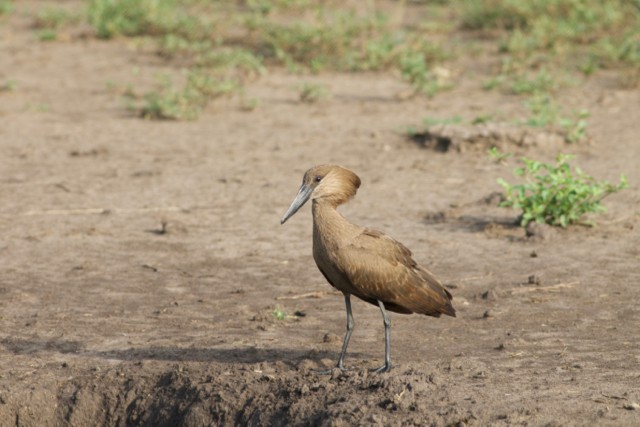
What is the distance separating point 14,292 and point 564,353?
11.6ft

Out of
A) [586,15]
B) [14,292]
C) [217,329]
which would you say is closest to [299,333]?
[217,329]

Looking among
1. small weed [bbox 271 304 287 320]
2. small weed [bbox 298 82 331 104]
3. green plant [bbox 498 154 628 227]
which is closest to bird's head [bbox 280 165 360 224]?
small weed [bbox 271 304 287 320]

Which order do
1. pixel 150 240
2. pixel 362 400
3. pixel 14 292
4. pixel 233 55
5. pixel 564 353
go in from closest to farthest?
pixel 362 400 → pixel 564 353 → pixel 14 292 → pixel 150 240 → pixel 233 55

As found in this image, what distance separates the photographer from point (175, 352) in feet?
21.3

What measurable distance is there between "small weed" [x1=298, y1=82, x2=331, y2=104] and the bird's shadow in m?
6.10

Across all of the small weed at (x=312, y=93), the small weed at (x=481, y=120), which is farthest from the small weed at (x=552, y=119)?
the small weed at (x=312, y=93)

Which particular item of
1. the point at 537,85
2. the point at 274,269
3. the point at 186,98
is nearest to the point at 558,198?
the point at 274,269

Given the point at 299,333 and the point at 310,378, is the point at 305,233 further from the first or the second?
the point at 310,378

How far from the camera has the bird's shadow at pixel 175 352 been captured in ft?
20.8

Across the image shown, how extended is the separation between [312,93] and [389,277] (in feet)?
22.5

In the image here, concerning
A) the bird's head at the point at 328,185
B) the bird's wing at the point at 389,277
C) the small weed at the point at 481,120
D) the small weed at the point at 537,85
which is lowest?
the small weed at the point at 481,120

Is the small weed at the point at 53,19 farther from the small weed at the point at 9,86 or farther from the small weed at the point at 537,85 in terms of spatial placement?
the small weed at the point at 537,85

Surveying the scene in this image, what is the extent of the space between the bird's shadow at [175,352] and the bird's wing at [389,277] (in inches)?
27.8

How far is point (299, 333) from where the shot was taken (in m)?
6.82
